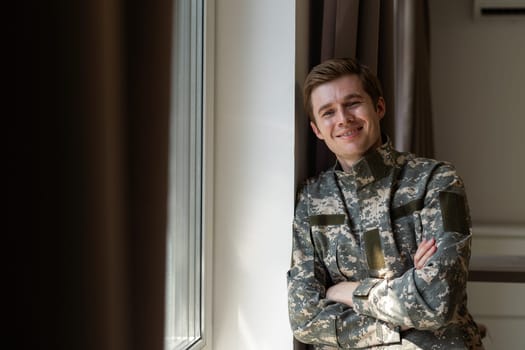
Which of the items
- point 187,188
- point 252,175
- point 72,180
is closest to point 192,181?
point 187,188

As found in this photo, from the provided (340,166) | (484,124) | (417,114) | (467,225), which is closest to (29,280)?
(467,225)

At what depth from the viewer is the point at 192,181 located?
5.56 ft

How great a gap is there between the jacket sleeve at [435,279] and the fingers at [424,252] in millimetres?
15

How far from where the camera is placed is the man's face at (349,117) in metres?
1.58

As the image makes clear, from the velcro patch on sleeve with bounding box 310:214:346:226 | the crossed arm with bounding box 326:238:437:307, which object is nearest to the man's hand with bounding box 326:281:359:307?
the crossed arm with bounding box 326:238:437:307

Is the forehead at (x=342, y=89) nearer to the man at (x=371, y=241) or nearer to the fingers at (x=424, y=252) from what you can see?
the man at (x=371, y=241)

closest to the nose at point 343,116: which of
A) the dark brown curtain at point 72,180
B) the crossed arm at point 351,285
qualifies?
the crossed arm at point 351,285

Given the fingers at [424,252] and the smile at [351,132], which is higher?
the smile at [351,132]

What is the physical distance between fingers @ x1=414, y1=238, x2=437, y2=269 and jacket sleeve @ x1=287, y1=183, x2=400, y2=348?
0.53 ft

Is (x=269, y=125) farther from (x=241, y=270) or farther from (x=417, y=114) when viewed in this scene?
(x=417, y=114)

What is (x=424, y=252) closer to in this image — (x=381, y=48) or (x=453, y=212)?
(x=453, y=212)

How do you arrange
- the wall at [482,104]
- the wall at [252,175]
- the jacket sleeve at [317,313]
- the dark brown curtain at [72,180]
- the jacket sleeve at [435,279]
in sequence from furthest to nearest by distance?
the wall at [482,104] < the wall at [252,175] < the jacket sleeve at [317,313] < the jacket sleeve at [435,279] < the dark brown curtain at [72,180]

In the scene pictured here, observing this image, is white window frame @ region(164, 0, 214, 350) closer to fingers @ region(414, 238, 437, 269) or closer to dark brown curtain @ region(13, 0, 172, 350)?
fingers @ region(414, 238, 437, 269)

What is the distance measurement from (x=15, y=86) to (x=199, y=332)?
1473 mm
